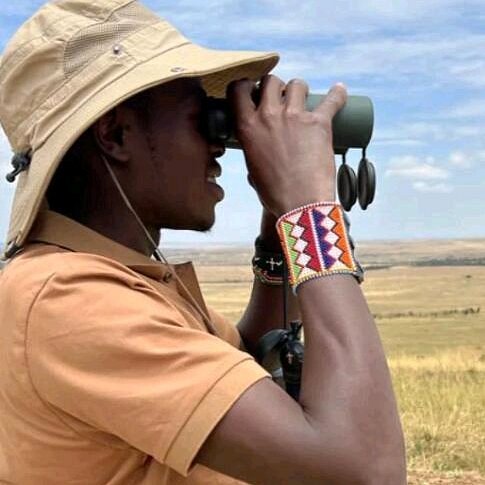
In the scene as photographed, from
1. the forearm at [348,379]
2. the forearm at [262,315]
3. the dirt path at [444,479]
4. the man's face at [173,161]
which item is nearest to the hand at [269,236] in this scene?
the forearm at [262,315]

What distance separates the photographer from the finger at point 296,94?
1.77 meters

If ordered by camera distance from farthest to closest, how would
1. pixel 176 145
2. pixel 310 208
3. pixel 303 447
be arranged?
pixel 176 145
pixel 310 208
pixel 303 447

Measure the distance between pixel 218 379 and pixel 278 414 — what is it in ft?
0.31

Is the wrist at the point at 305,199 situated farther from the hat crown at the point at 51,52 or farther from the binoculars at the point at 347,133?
the hat crown at the point at 51,52

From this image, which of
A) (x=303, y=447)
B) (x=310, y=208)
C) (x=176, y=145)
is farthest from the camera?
(x=176, y=145)

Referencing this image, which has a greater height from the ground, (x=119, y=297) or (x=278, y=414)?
(x=119, y=297)

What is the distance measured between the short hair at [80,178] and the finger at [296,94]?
0.23 m

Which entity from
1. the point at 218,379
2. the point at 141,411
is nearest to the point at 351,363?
the point at 218,379

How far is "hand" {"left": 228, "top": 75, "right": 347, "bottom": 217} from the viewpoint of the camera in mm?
1716

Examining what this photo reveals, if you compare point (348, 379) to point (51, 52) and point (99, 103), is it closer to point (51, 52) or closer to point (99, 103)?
point (99, 103)

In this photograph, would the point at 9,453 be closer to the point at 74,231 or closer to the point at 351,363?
the point at 74,231

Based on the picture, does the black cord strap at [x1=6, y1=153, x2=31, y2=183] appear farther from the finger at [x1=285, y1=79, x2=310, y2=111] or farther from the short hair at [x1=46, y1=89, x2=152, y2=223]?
the finger at [x1=285, y1=79, x2=310, y2=111]

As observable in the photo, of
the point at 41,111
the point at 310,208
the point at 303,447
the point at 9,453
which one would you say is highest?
the point at 41,111

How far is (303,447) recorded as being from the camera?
1.51 meters
